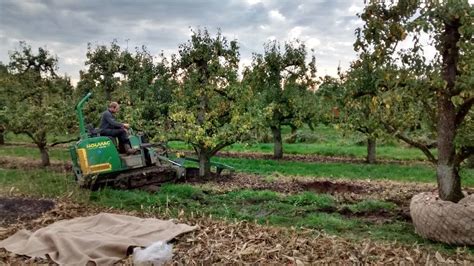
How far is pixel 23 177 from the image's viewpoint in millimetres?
17422

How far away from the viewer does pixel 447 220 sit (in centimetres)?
912

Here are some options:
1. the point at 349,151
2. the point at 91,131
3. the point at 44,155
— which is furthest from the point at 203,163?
the point at 349,151

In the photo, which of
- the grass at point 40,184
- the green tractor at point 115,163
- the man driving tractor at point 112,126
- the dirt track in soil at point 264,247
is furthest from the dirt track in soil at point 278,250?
the man driving tractor at point 112,126

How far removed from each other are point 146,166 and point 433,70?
903 cm

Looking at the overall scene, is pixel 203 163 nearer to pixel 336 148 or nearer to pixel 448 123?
pixel 448 123

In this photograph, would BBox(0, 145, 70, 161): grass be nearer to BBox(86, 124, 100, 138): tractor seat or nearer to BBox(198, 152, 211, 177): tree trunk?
BBox(198, 152, 211, 177): tree trunk

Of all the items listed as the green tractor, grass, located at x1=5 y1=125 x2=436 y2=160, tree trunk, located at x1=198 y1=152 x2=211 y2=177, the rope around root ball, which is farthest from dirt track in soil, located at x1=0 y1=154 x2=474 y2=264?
grass, located at x1=5 y1=125 x2=436 y2=160

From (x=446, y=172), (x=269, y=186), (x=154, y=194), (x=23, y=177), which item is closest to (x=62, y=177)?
(x=23, y=177)

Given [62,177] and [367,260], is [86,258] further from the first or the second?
[62,177]

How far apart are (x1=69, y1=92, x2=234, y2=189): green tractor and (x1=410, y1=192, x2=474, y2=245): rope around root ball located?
27.3 ft

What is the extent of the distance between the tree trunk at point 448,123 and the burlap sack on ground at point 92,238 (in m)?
4.99

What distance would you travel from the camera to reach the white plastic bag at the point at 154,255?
7543 mm

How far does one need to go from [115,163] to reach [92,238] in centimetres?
610

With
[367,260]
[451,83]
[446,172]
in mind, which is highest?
[451,83]
